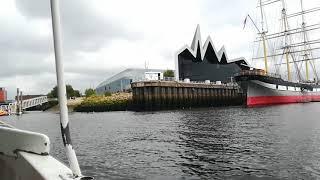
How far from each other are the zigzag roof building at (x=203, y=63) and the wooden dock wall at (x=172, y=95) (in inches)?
648

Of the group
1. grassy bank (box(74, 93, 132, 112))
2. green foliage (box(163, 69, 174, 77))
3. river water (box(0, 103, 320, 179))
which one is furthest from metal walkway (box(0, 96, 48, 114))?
river water (box(0, 103, 320, 179))

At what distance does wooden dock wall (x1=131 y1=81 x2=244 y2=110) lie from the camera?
73000mm

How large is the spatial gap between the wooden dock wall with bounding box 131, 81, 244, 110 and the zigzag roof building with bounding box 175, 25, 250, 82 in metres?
16.5

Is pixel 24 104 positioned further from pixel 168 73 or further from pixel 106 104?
pixel 106 104

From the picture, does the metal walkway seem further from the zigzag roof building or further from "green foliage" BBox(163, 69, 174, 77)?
the zigzag roof building

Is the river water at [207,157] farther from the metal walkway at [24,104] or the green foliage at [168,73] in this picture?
the green foliage at [168,73]

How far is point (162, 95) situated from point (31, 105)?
261 ft

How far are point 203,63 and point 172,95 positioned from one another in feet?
153

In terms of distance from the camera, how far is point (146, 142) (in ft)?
72.4

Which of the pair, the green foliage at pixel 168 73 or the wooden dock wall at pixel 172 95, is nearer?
the wooden dock wall at pixel 172 95

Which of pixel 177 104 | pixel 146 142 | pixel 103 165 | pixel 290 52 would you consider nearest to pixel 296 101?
pixel 290 52

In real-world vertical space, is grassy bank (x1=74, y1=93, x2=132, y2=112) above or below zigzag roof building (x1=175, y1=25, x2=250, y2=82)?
below

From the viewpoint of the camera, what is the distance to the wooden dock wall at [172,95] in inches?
2874

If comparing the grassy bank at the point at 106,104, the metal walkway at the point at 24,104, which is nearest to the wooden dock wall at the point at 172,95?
the grassy bank at the point at 106,104
